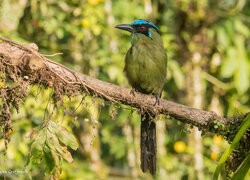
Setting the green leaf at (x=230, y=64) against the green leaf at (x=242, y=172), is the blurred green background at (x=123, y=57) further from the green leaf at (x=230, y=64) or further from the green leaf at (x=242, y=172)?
the green leaf at (x=242, y=172)

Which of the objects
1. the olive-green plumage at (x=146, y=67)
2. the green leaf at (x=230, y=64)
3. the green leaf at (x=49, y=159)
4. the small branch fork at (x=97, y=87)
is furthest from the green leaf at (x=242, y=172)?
the green leaf at (x=230, y=64)

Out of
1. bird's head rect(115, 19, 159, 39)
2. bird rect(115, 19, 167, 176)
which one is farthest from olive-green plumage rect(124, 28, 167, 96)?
bird's head rect(115, 19, 159, 39)

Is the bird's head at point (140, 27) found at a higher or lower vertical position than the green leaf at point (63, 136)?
higher

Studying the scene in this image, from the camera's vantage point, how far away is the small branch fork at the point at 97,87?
2.29 metres

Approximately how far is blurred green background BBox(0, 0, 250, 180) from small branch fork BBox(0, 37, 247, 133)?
3.74ft

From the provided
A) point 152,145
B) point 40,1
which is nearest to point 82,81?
point 152,145

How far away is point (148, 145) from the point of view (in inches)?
116

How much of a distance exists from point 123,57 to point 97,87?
5.68 ft

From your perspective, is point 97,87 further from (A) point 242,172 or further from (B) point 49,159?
(A) point 242,172

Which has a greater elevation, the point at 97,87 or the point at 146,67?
the point at 146,67

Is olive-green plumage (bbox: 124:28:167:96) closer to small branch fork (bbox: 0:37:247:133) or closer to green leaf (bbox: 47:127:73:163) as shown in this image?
small branch fork (bbox: 0:37:247:133)

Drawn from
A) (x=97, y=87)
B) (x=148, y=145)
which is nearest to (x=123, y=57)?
(x=148, y=145)

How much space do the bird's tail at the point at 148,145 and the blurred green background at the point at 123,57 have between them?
0.80 m

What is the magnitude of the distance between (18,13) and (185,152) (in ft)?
8.77
